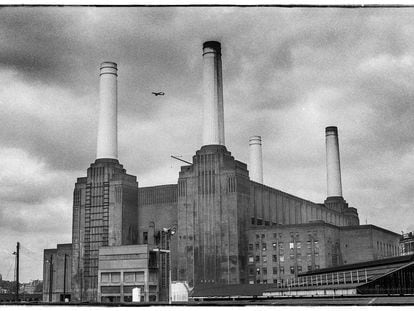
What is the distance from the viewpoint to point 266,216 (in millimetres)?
142125

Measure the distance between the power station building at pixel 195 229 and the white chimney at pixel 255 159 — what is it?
14695mm

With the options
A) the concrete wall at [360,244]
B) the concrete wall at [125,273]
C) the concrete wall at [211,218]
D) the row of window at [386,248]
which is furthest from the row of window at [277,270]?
the row of window at [386,248]

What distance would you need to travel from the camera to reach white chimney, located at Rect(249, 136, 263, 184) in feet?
512

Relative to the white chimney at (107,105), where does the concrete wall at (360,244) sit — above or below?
below

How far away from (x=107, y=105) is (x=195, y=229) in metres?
29.3

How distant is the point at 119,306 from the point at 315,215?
130414 millimetres

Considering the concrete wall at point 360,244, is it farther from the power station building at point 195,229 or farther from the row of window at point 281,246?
the row of window at point 281,246

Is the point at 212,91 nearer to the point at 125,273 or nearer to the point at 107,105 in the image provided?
the point at 107,105

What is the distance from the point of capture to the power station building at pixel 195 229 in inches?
4840

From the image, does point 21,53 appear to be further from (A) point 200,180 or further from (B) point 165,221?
(B) point 165,221
